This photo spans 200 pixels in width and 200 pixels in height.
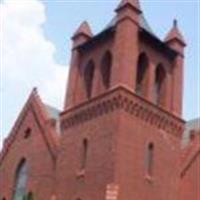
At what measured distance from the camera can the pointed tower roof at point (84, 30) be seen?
121 ft

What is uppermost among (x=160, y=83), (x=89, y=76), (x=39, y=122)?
(x=89, y=76)

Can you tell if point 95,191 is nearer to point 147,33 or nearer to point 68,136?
point 68,136

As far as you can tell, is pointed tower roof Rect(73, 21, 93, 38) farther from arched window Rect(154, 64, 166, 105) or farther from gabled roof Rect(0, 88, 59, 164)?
gabled roof Rect(0, 88, 59, 164)

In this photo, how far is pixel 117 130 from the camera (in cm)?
3086

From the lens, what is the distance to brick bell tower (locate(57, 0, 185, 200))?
3098cm

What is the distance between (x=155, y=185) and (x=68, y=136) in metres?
5.52

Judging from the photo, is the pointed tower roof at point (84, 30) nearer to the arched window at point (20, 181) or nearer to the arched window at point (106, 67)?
the arched window at point (106, 67)

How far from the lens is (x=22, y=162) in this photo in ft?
126

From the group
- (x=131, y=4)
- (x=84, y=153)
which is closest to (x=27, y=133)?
(x=84, y=153)

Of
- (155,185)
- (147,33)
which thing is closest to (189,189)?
(155,185)

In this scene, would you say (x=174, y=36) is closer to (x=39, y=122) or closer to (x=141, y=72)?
(x=141, y=72)

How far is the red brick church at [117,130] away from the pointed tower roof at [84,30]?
0.06 metres

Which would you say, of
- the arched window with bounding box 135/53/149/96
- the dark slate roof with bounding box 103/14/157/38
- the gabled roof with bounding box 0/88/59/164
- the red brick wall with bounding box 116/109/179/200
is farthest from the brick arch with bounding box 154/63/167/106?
the gabled roof with bounding box 0/88/59/164

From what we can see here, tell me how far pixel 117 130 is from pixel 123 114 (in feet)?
3.14
